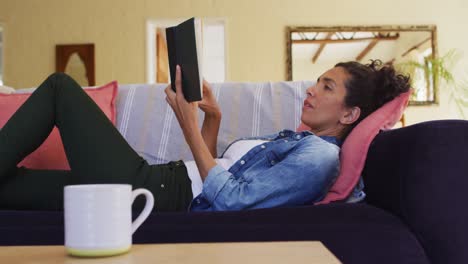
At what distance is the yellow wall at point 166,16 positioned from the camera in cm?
511

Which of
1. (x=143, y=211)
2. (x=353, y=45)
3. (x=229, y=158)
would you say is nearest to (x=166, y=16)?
(x=353, y=45)

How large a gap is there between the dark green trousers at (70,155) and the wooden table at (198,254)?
58 cm

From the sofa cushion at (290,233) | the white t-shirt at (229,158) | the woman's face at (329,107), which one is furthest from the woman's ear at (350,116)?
the sofa cushion at (290,233)

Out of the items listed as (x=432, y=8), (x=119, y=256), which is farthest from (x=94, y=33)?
(x=119, y=256)

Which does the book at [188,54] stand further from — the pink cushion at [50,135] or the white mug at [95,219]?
the white mug at [95,219]

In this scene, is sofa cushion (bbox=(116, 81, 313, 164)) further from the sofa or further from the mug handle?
the mug handle

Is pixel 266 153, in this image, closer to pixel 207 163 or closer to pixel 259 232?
pixel 207 163

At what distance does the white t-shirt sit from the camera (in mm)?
1459

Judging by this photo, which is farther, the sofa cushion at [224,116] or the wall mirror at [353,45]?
the wall mirror at [353,45]

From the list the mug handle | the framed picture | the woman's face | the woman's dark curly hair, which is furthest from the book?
the framed picture

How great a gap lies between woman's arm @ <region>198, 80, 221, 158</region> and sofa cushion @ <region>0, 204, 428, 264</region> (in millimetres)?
648

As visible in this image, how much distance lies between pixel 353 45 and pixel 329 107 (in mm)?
3699

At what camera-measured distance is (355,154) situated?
54.5 inches

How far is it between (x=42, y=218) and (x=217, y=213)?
0.39 metres
